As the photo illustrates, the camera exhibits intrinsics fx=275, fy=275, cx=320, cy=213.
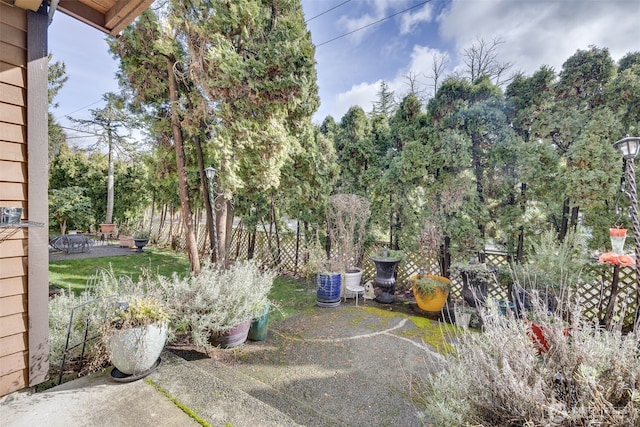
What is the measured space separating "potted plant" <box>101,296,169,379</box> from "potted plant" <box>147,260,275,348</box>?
0.42 m

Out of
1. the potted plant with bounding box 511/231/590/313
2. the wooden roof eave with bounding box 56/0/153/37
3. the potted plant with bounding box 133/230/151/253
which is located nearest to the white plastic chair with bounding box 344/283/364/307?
the potted plant with bounding box 511/231/590/313

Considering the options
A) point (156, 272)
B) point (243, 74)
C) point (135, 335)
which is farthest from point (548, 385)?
point (156, 272)

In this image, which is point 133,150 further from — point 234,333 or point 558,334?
point 558,334

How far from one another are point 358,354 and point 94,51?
7.00 metres

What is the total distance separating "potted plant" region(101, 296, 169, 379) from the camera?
6.87 feet

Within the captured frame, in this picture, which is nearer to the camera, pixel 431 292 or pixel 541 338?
pixel 541 338

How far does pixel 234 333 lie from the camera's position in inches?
118

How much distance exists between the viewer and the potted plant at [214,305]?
9.02ft

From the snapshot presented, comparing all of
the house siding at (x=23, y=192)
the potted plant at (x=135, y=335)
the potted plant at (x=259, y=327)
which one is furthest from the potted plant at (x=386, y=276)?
the house siding at (x=23, y=192)

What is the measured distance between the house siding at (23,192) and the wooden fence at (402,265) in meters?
3.14

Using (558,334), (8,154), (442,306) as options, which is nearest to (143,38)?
(8,154)

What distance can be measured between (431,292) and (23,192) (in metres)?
5.00

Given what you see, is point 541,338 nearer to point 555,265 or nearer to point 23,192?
point 555,265

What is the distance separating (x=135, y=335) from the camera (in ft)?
6.89
